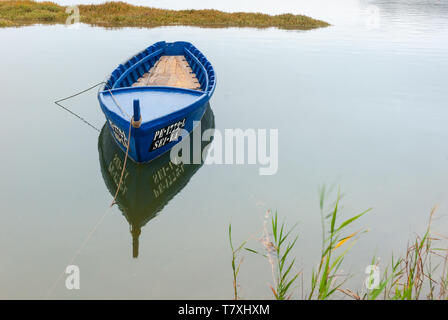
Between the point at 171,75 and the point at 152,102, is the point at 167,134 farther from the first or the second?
the point at 171,75

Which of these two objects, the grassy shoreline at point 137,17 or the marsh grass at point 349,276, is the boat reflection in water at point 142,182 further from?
the grassy shoreline at point 137,17

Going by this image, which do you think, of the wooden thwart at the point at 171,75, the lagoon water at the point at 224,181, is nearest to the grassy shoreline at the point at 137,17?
the lagoon water at the point at 224,181

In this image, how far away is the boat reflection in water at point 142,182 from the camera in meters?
7.56

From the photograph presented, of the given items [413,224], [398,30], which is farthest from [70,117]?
[398,30]

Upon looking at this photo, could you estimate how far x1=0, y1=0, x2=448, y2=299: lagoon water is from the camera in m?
6.00

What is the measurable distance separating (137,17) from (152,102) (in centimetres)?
2799

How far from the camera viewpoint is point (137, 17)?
112 ft

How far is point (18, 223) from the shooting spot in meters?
6.99

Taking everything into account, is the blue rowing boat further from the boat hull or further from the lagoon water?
the lagoon water

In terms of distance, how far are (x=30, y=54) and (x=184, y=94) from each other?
1369cm

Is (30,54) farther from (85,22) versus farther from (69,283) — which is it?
(69,283)

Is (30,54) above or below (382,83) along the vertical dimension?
above

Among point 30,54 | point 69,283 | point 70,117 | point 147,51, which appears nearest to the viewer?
point 69,283

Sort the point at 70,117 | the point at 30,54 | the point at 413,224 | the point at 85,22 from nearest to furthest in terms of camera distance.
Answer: the point at 413,224, the point at 70,117, the point at 30,54, the point at 85,22
